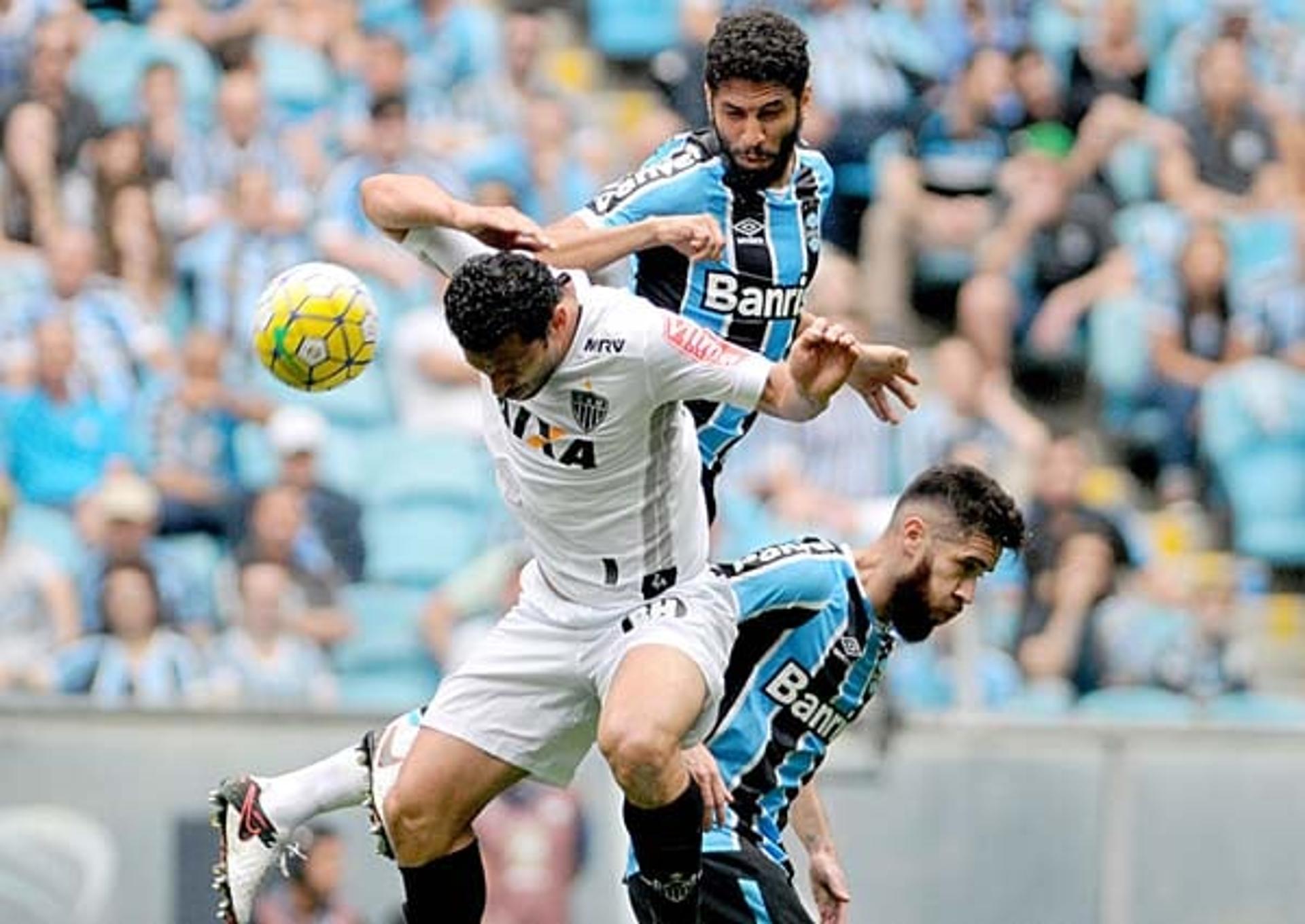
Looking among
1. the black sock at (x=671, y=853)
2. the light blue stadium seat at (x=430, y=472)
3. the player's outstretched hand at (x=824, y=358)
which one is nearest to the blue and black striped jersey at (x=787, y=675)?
the black sock at (x=671, y=853)

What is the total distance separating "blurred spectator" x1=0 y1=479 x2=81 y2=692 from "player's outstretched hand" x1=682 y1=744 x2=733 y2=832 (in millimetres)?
5077

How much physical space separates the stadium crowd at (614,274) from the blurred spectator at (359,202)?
0.07 ft

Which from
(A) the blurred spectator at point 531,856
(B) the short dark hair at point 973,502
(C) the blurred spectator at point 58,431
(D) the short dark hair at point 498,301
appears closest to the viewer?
(D) the short dark hair at point 498,301

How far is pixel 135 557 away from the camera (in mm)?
13359

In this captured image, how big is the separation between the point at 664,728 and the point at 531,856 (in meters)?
4.07

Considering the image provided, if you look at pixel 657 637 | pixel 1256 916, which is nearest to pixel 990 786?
pixel 1256 916

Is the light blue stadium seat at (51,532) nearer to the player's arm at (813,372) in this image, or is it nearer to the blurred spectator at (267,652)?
the blurred spectator at (267,652)

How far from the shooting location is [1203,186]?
15.7 metres

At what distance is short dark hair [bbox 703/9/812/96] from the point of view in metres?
8.88

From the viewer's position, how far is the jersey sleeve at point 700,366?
859 cm

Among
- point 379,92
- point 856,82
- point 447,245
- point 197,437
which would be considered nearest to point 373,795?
point 447,245

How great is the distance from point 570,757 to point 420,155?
6607 mm

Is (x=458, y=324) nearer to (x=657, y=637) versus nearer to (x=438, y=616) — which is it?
(x=657, y=637)

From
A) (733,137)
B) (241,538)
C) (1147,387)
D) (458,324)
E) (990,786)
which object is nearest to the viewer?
(458,324)
